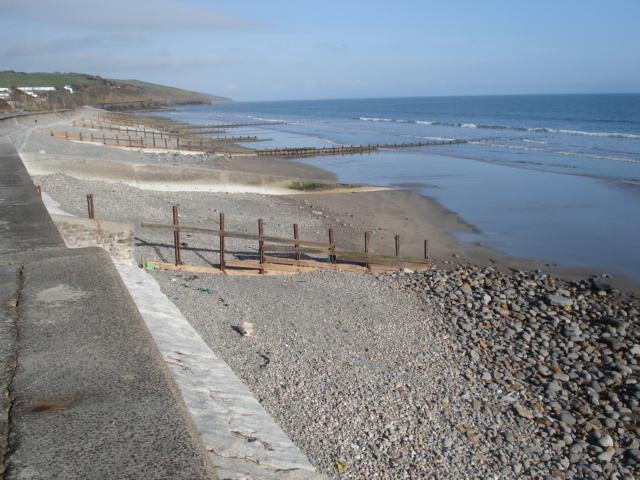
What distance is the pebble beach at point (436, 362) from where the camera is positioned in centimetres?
671

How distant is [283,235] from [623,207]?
53.5ft

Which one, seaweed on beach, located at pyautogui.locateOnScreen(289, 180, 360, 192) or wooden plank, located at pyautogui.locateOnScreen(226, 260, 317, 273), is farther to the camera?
seaweed on beach, located at pyautogui.locateOnScreen(289, 180, 360, 192)

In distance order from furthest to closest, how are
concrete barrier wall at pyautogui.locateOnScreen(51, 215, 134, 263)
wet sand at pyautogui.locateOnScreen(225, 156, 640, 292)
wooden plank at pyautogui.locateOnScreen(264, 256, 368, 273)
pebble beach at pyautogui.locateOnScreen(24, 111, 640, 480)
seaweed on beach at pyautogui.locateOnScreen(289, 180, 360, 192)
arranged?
1. seaweed on beach at pyautogui.locateOnScreen(289, 180, 360, 192)
2. wet sand at pyautogui.locateOnScreen(225, 156, 640, 292)
3. wooden plank at pyautogui.locateOnScreen(264, 256, 368, 273)
4. concrete barrier wall at pyautogui.locateOnScreen(51, 215, 134, 263)
5. pebble beach at pyautogui.locateOnScreen(24, 111, 640, 480)

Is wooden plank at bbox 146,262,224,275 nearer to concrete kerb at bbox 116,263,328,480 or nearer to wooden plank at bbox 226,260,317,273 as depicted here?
wooden plank at bbox 226,260,317,273

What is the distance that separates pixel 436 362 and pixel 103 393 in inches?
287

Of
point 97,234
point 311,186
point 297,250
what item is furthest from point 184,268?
point 311,186

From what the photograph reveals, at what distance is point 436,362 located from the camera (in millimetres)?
9273

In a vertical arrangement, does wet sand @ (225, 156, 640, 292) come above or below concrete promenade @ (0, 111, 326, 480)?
below

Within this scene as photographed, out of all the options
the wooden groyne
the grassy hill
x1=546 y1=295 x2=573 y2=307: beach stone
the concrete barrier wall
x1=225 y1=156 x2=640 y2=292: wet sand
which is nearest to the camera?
the concrete barrier wall

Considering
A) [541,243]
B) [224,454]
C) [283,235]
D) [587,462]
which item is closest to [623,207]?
[541,243]

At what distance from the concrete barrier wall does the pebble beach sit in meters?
1.43

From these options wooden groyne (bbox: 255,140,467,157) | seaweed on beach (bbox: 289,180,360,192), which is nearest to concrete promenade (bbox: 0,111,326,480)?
seaweed on beach (bbox: 289,180,360,192)

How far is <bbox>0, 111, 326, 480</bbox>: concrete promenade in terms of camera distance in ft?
7.63

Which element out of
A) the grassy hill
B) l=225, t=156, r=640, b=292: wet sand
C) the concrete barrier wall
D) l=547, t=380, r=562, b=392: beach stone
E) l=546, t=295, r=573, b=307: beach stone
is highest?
the grassy hill
